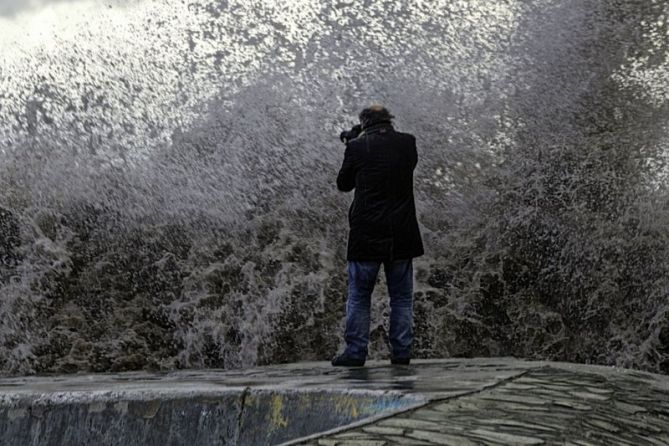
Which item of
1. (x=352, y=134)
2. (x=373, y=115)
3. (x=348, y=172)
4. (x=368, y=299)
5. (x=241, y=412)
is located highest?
(x=373, y=115)

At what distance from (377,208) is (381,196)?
0.09m

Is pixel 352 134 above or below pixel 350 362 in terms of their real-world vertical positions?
above

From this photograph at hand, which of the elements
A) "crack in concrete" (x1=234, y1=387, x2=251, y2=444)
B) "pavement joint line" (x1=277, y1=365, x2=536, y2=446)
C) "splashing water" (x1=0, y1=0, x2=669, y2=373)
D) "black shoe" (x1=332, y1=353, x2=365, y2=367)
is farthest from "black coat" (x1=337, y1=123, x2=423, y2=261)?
"splashing water" (x1=0, y1=0, x2=669, y2=373)

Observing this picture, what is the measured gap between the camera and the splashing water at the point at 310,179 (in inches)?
523

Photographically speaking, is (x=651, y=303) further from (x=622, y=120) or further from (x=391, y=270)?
(x=391, y=270)

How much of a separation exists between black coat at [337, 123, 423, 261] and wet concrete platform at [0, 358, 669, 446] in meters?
0.93

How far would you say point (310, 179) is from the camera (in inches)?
579

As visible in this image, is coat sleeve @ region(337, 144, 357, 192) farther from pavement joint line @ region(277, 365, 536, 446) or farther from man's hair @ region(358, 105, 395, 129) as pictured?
pavement joint line @ region(277, 365, 536, 446)

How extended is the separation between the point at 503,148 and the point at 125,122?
5024mm

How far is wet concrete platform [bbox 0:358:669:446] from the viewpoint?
16.4ft

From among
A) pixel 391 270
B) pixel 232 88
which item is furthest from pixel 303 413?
pixel 232 88

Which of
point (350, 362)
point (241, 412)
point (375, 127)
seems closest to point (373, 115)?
point (375, 127)

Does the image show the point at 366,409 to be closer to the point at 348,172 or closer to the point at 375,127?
the point at 348,172

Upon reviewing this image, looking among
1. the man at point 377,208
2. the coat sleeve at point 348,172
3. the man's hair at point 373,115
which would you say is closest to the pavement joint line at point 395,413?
the man at point 377,208
